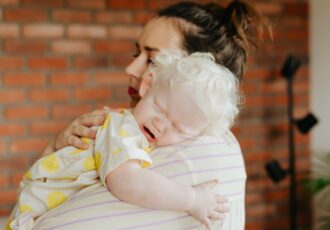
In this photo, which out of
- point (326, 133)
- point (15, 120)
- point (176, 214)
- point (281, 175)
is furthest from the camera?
point (326, 133)

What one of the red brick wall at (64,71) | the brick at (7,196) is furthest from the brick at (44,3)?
the brick at (7,196)

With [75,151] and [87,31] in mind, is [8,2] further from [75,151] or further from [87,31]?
[75,151]

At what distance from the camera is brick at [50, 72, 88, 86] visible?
2990 mm

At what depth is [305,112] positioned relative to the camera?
3.79 meters

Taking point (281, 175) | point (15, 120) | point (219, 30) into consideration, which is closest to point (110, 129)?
point (219, 30)

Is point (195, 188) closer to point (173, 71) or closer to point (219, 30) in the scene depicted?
point (173, 71)

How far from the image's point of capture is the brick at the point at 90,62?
3049mm

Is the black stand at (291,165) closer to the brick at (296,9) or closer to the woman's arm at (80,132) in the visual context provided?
the brick at (296,9)

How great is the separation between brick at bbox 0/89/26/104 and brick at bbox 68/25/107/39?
38 centimetres

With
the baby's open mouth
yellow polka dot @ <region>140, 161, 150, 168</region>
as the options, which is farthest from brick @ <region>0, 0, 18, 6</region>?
yellow polka dot @ <region>140, 161, 150, 168</region>

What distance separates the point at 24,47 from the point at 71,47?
0.24 meters

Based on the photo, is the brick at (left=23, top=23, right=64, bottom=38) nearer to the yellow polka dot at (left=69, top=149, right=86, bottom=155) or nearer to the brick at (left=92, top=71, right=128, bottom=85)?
the brick at (left=92, top=71, right=128, bottom=85)

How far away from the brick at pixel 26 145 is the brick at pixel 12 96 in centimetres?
19

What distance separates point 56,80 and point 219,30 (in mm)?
1613
